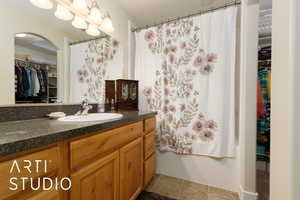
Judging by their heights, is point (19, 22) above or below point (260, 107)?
above

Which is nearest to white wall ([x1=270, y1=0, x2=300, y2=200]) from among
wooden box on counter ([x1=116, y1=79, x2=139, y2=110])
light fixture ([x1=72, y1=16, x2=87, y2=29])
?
wooden box on counter ([x1=116, y1=79, x2=139, y2=110])

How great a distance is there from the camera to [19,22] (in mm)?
880

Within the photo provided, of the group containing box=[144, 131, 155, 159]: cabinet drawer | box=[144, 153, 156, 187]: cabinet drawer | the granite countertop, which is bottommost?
box=[144, 153, 156, 187]: cabinet drawer

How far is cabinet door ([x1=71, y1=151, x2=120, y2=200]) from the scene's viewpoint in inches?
26.8

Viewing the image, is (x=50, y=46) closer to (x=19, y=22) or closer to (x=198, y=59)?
(x=19, y=22)

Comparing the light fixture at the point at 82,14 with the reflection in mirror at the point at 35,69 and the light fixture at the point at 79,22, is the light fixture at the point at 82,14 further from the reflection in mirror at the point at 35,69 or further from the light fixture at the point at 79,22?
the reflection in mirror at the point at 35,69

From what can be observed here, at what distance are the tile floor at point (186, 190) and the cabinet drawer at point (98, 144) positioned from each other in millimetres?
793

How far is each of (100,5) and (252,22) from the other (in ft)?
5.12

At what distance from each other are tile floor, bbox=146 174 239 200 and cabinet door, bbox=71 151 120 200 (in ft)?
2.31

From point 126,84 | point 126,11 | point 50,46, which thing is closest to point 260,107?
point 126,84

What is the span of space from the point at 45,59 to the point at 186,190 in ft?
5.93

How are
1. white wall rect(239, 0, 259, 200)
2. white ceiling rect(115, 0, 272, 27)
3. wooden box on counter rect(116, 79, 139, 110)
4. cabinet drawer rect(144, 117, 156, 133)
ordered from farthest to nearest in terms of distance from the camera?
white ceiling rect(115, 0, 272, 27) → wooden box on counter rect(116, 79, 139, 110) → cabinet drawer rect(144, 117, 156, 133) → white wall rect(239, 0, 259, 200)

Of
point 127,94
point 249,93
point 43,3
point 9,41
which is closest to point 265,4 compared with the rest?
point 249,93

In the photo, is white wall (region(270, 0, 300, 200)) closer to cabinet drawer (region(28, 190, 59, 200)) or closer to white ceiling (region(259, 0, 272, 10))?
cabinet drawer (region(28, 190, 59, 200))
